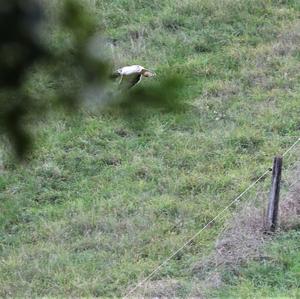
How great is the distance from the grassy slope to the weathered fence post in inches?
14.9

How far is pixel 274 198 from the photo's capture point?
182 inches

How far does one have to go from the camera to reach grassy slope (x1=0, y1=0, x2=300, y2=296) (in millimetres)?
4590

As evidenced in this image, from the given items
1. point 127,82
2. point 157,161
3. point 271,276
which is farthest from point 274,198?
point 127,82

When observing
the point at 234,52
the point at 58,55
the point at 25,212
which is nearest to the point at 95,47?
the point at 58,55

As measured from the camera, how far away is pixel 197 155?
19.7 feet

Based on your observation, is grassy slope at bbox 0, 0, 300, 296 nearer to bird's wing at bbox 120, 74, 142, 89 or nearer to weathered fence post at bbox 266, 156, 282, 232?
bird's wing at bbox 120, 74, 142, 89

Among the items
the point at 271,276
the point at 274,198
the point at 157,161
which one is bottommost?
the point at 157,161

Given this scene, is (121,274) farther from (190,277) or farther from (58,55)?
(58,55)

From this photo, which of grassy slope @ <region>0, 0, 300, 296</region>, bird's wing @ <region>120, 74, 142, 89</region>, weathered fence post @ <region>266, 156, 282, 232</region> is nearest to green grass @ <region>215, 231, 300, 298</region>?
weathered fence post @ <region>266, 156, 282, 232</region>

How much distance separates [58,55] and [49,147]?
4.84 metres

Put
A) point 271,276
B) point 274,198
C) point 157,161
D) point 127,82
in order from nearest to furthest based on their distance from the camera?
point 127,82 → point 271,276 → point 274,198 → point 157,161

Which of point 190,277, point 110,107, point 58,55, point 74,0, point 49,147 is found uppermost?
point 74,0

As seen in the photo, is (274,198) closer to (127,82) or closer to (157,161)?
(157,161)

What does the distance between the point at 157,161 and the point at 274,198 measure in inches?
60.6
